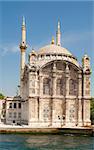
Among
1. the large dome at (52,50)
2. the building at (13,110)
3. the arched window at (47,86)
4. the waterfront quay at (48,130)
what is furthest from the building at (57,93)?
the waterfront quay at (48,130)

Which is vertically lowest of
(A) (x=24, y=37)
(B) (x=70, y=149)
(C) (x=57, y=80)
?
(B) (x=70, y=149)

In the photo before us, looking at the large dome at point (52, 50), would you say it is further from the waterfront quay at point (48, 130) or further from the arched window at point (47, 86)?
the waterfront quay at point (48, 130)

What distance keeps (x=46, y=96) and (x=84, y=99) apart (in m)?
5.41

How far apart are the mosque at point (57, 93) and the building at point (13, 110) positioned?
265 cm

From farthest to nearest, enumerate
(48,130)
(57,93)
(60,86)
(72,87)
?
(72,87) → (60,86) → (57,93) → (48,130)

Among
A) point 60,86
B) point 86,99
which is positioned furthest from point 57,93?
point 86,99

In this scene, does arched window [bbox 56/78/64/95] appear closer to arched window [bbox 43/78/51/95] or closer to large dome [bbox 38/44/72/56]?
arched window [bbox 43/78/51/95]

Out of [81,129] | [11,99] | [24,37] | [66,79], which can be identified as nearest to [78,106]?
A: [66,79]

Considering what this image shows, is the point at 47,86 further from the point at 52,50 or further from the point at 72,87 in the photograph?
the point at 52,50

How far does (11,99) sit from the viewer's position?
165ft

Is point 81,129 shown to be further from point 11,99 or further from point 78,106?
point 11,99

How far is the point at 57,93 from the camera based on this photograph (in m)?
44.9

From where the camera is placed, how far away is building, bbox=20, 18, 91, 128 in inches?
1708

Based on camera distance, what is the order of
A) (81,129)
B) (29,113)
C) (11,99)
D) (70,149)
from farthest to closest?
(11,99) < (29,113) < (81,129) < (70,149)
